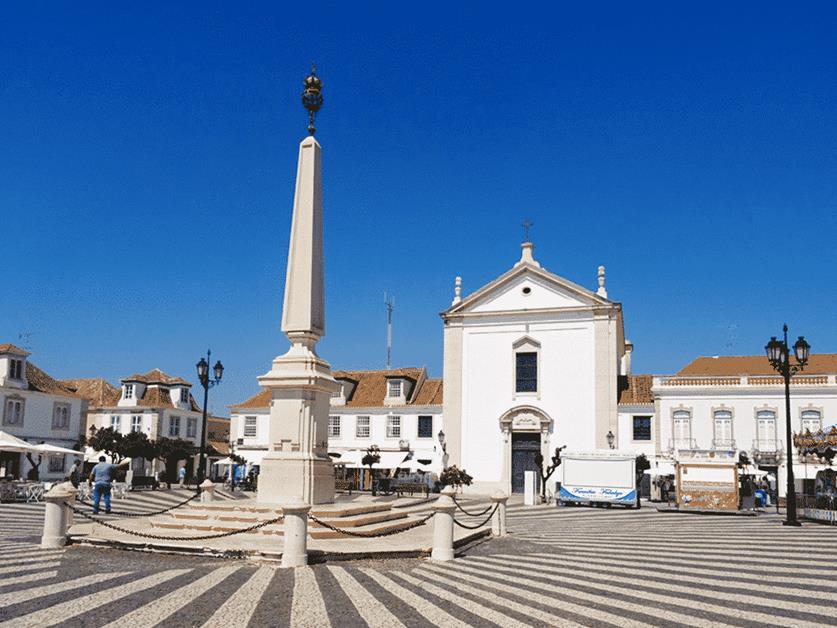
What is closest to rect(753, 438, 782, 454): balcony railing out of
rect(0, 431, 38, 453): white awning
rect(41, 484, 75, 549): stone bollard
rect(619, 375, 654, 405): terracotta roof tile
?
rect(619, 375, 654, 405): terracotta roof tile

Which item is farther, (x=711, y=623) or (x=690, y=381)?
(x=690, y=381)

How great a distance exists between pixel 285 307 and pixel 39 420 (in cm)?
3343

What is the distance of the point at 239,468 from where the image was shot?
132ft

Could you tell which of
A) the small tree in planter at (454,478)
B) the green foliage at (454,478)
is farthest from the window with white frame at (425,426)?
the green foliage at (454,478)

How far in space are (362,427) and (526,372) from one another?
11.1 meters

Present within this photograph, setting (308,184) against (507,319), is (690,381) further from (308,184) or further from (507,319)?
(308,184)

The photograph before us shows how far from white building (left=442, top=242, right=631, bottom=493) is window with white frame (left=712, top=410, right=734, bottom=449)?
4574 millimetres

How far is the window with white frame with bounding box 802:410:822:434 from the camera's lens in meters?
34.7

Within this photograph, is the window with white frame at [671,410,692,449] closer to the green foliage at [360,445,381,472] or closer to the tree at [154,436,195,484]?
the green foliage at [360,445,381,472]

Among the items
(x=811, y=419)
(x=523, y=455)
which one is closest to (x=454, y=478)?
(x=523, y=455)

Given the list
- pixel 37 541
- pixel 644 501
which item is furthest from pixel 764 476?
pixel 37 541

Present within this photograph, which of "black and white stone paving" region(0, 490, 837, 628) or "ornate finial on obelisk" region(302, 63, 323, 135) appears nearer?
"black and white stone paving" region(0, 490, 837, 628)

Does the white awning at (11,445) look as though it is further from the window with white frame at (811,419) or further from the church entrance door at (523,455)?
the window with white frame at (811,419)

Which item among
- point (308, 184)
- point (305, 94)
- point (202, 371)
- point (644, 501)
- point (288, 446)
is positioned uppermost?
point (305, 94)
